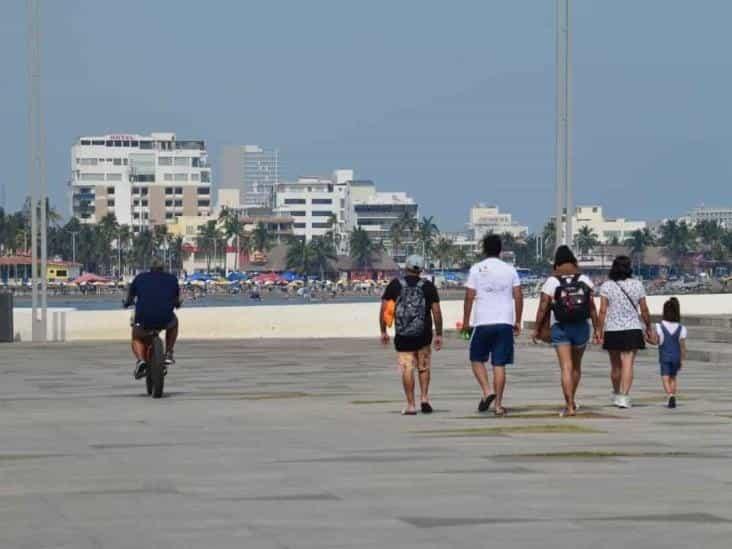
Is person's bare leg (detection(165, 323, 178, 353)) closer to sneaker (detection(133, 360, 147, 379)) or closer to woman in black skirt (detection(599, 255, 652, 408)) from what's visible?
sneaker (detection(133, 360, 147, 379))

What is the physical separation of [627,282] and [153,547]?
36.0 ft

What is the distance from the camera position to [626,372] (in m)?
19.9

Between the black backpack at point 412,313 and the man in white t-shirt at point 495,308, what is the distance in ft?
1.56

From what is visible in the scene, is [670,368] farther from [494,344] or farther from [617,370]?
[494,344]

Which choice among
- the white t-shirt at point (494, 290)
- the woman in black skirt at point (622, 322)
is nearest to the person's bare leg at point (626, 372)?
the woman in black skirt at point (622, 322)

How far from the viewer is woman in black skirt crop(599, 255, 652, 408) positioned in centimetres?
2002

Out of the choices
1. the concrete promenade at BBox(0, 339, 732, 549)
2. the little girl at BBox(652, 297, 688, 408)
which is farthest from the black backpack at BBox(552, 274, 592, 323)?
the little girl at BBox(652, 297, 688, 408)

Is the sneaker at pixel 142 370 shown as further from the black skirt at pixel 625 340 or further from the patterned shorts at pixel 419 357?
the black skirt at pixel 625 340

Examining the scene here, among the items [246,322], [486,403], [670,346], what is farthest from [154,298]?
[246,322]

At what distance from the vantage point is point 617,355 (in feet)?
66.2

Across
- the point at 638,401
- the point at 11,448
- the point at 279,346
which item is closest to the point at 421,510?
the point at 11,448

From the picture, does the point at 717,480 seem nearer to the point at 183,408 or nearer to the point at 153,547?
the point at 153,547

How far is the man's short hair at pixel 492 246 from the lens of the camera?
18625 millimetres

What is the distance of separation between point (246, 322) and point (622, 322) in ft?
98.0
